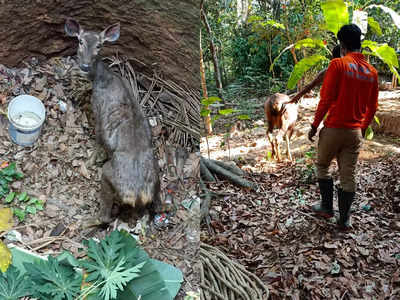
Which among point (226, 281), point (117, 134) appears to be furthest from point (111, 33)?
point (226, 281)

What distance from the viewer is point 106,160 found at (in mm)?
917

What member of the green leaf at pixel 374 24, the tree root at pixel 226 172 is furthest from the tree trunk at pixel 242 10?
the tree root at pixel 226 172

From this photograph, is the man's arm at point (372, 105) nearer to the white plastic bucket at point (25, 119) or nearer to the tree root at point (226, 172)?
the tree root at point (226, 172)

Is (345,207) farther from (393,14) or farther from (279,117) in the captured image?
(393,14)

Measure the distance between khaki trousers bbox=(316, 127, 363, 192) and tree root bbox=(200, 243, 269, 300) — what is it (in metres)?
0.48

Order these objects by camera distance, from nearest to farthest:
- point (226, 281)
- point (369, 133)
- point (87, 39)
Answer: point (87, 39)
point (226, 281)
point (369, 133)

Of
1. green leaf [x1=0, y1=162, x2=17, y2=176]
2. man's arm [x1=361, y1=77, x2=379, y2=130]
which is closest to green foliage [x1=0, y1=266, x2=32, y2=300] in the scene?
green leaf [x1=0, y1=162, x2=17, y2=176]

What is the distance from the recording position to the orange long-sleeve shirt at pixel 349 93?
3.92 ft

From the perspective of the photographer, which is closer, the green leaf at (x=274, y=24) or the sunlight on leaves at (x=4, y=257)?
the sunlight on leaves at (x=4, y=257)

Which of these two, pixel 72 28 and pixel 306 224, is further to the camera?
pixel 306 224

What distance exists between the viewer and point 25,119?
0.89 m

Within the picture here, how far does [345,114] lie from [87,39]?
964mm

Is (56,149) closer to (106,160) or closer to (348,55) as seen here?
(106,160)

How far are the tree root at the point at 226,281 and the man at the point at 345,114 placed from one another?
0.37 m
